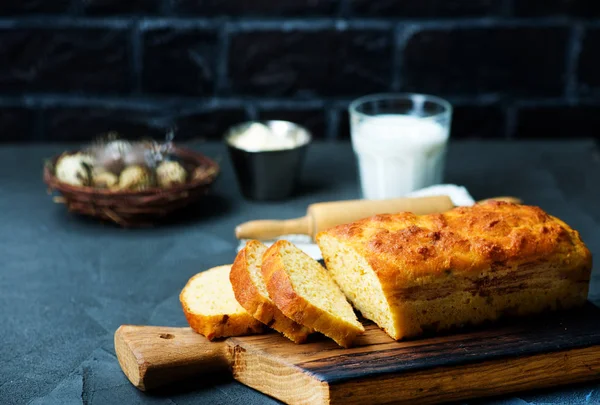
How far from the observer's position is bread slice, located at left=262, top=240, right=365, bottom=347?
1.48 metres

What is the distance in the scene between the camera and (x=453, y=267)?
1.53 meters

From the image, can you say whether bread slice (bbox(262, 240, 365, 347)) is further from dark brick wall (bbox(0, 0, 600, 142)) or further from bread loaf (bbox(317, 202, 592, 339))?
dark brick wall (bbox(0, 0, 600, 142))

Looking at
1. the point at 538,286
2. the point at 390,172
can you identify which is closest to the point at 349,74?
the point at 390,172


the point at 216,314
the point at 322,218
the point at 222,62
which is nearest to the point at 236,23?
the point at 222,62

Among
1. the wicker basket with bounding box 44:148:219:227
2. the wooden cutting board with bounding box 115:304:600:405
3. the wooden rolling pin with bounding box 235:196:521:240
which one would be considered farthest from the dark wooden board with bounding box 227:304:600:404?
the wicker basket with bounding box 44:148:219:227

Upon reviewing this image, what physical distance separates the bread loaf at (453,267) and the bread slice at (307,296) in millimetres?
60

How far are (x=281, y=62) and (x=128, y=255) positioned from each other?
1.25 metres

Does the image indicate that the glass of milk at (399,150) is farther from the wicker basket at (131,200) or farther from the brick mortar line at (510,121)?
the brick mortar line at (510,121)

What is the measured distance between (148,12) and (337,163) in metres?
0.91

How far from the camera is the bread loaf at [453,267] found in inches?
59.7

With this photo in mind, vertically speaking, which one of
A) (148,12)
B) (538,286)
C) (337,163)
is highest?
(148,12)

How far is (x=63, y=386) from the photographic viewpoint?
5.01 feet

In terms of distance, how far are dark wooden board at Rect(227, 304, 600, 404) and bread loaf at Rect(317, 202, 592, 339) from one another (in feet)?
0.14

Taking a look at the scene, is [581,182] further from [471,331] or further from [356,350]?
[356,350]
